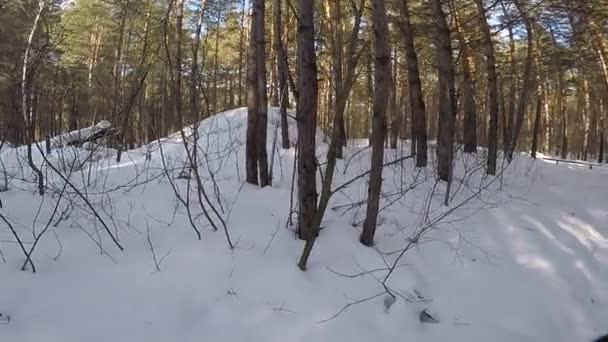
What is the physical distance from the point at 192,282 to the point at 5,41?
44.1 feet

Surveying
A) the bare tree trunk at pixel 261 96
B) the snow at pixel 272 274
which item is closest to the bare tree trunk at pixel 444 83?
the snow at pixel 272 274

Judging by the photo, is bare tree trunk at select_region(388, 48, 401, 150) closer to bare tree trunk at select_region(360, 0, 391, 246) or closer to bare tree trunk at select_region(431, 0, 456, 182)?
bare tree trunk at select_region(431, 0, 456, 182)

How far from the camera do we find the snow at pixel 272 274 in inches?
125

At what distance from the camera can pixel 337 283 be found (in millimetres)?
3900

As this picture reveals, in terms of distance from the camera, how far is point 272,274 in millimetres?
3811

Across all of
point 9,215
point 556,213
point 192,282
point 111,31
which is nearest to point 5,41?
point 111,31

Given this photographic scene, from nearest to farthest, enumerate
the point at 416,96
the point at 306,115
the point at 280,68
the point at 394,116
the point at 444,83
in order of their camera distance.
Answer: the point at 306,115
the point at 444,83
the point at 280,68
the point at 416,96
the point at 394,116

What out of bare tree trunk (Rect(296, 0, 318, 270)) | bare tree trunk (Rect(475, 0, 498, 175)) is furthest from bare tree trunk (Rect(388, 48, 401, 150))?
bare tree trunk (Rect(296, 0, 318, 270))

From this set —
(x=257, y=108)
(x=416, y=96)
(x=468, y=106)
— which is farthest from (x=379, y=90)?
(x=468, y=106)

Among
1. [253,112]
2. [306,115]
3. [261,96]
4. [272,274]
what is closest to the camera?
[272,274]

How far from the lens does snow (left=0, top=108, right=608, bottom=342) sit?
3184 millimetres

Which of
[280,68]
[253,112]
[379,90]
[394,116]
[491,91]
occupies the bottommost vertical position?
[253,112]

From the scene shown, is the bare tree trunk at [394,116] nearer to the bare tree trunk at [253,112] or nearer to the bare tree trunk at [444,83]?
the bare tree trunk at [444,83]

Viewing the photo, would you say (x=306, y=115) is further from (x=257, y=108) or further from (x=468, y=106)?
(x=468, y=106)
